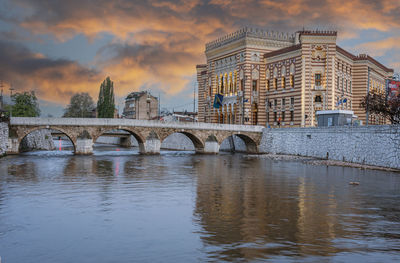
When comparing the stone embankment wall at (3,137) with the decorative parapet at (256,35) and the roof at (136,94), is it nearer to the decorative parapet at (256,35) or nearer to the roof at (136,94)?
the decorative parapet at (256,35)

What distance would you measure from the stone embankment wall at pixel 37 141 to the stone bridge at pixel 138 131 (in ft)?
30.9

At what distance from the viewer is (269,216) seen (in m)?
14.0

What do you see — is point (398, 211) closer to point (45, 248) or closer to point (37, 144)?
point (45, 248)

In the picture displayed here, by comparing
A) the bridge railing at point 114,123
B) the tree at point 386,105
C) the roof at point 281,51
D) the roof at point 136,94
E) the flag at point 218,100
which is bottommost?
the bridge railing at point 114,123

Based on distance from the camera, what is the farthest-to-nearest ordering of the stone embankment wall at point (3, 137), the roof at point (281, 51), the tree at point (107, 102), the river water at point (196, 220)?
the tree at point (107, 102)
the roof at point (281, 51)
the stone embankment wall at point (3, 137)
the river water at point (196, 220)

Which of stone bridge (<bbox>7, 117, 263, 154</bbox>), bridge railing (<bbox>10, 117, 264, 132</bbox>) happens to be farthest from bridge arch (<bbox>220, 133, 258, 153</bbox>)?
bridge railing (<bbox>10, 117, 264, 132</bbox>)

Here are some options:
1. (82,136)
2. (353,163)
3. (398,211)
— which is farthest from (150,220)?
(82,136)

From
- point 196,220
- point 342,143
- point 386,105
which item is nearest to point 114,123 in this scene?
point 342,143

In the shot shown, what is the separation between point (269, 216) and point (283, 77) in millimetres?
46262

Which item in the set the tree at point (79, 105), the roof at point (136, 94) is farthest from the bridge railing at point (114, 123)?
the roof at point (136, 94)

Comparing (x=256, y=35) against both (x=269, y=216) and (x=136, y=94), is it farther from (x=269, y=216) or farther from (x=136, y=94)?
(x=136, y=94)

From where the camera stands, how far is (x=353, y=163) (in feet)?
117

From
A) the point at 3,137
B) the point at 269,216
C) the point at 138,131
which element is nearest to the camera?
the point at 269,216

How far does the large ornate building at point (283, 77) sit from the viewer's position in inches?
2117
